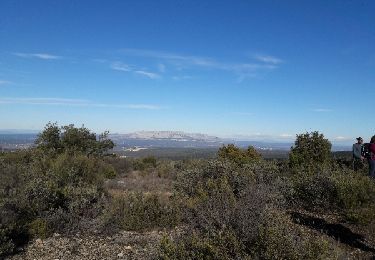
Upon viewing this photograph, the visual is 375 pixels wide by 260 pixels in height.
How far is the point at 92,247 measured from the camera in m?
9.12

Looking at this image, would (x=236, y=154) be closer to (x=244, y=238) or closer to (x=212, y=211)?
(x=212, y=211)

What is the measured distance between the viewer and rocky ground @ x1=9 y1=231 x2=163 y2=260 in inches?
332

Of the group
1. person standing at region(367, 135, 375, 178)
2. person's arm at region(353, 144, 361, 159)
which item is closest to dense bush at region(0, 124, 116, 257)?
person standing at region(367, 135, 375, 178)

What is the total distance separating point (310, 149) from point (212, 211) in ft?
60.8

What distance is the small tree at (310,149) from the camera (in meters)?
22.8

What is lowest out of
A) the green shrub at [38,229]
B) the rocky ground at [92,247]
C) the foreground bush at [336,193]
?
the rocky ground at [92,247]

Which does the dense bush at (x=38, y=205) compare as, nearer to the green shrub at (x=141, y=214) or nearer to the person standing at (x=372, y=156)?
the green shrub at (x=141, y=214)

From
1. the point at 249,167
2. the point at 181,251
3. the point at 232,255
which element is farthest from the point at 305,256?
the point at 249,167

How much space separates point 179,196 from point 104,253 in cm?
356

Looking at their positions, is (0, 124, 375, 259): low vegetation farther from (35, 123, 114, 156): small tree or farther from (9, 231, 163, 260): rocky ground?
(35, 123, 114, 156): small tree

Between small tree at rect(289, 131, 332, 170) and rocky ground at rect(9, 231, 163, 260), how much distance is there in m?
14.4

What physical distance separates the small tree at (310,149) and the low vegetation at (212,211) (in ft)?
14.0

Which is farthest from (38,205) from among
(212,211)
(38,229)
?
(212,211)

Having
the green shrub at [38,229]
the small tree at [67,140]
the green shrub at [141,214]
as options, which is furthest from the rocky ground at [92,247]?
the small tree at [67,140]
